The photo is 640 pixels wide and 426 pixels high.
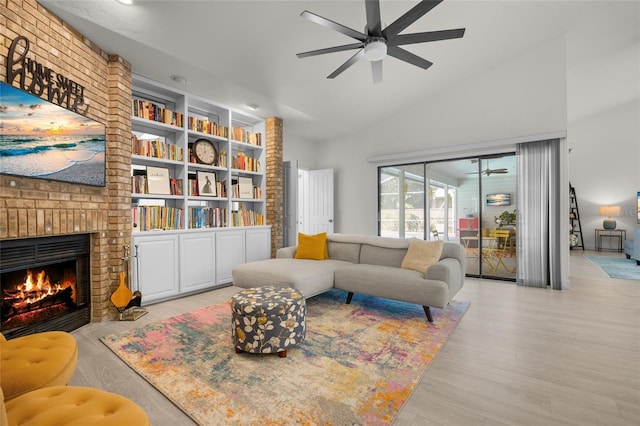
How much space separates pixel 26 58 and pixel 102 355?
7.62 ft

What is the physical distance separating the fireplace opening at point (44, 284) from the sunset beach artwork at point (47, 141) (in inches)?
22.9

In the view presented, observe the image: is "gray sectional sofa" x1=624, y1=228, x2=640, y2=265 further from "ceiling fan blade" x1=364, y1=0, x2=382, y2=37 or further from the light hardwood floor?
"ceiling fan blade" x1=364, y1=0, x2=382, y2=37

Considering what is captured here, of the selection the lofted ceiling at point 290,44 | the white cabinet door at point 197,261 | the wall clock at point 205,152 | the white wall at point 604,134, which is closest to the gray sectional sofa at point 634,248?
the white wall at point 604,134

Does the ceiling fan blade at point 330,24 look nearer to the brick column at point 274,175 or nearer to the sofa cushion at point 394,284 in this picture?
the sofa cushion at point 394,284

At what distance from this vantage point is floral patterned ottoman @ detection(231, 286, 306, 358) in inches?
88.8

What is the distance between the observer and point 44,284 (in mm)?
2719

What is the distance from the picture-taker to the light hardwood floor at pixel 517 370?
167cm

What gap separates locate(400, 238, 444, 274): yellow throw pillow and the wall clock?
9.91 ft

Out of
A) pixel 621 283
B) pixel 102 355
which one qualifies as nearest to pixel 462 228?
pixel 621 283

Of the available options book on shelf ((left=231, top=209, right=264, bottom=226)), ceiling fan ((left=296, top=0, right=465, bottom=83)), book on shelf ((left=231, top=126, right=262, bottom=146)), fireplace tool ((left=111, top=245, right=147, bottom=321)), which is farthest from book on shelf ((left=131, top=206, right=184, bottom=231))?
ceiling fan ((left=296, top=0, right=465, bottom=83))

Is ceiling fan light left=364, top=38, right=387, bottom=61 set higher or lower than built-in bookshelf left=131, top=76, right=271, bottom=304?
higher

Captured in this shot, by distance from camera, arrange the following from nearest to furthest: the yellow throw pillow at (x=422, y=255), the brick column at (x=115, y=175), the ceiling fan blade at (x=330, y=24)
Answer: the ceiling fan blade at (x=330, y=24), the brick column at (x=115, y=175), the yellow throw pillow at (x=422, y=255)

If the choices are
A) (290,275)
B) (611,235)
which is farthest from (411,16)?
(611,235)

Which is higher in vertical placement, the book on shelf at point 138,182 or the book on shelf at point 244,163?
the book on shelf at point 244,163
